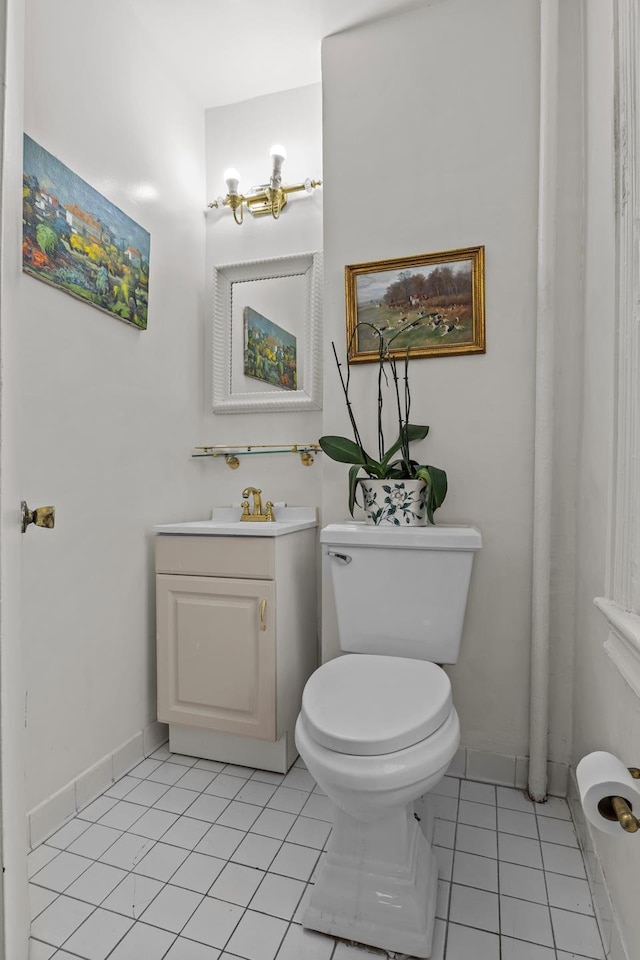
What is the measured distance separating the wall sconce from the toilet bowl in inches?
67.9

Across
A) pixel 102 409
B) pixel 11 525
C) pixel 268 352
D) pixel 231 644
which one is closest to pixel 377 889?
pixel 231 644

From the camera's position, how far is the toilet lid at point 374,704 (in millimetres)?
942

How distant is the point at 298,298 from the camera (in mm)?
1986

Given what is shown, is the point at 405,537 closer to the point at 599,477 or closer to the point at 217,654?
the point at 599,477

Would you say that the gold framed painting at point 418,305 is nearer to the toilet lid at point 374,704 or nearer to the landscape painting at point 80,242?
the landscape painting at point 80,242

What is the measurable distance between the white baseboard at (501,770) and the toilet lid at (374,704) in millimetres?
581

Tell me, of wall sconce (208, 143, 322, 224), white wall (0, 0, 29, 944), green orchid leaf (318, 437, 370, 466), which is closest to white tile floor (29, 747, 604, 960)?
white wall (0, 0, 29, 944)

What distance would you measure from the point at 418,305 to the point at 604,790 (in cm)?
138

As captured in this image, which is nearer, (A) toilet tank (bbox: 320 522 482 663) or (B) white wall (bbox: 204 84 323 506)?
(A) toilet tank (bbox: 320 522 482 663)

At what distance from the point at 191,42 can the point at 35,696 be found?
2148mm

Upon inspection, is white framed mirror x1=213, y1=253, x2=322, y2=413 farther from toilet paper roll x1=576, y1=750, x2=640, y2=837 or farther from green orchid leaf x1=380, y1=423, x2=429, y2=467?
toilet paper roll x1=576, y1=750, x2=640, y2=837

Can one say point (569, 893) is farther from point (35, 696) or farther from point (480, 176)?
point (480, 176)

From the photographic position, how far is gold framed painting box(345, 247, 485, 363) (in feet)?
5.24

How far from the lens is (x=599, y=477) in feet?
4.04
